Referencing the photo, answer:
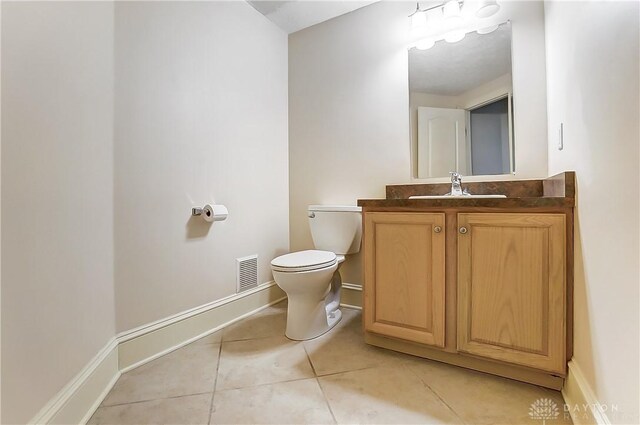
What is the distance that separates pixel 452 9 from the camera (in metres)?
1.76

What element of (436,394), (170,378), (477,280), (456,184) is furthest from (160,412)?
(456,184)

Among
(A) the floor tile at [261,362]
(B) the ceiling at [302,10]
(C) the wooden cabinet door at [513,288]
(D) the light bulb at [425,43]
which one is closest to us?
(C) the wooden cabinet door at [513,288]

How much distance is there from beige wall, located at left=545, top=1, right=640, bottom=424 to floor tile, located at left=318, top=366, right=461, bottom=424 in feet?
1.64

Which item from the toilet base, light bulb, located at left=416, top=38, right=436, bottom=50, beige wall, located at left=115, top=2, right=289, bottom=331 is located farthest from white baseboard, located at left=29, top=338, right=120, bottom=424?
light bulb, located at left=416, top=38, right=436, bottom=50

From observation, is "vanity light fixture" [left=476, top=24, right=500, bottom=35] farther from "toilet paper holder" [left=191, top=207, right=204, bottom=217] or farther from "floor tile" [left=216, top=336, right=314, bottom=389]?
"floor tile" [left=216, top=336, right=314, bottom=389]

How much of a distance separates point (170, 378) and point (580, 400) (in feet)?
5.04

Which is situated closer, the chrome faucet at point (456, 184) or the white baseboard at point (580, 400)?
the white baseboard at point (580, 400)

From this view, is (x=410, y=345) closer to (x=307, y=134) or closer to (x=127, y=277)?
(x=127, y=277)

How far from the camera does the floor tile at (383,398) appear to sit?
1.03 m

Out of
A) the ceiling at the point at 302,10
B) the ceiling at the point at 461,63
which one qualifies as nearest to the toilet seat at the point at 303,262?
the ceiling at the point at 461,63

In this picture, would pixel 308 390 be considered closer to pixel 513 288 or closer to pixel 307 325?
pixel 307 325

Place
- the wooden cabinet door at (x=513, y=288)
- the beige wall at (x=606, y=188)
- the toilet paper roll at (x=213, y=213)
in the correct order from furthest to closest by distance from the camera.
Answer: the toilet paper roll at (x=213, y=213)
the wooden cabinet door at (x=513, y=288)
the beige wall at (x=606, y=188)

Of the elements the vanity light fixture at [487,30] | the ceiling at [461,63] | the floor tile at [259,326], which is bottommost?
the floor tile at [259,326]

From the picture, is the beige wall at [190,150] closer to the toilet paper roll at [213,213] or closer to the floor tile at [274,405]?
the toilet paper roll at [213,213]
